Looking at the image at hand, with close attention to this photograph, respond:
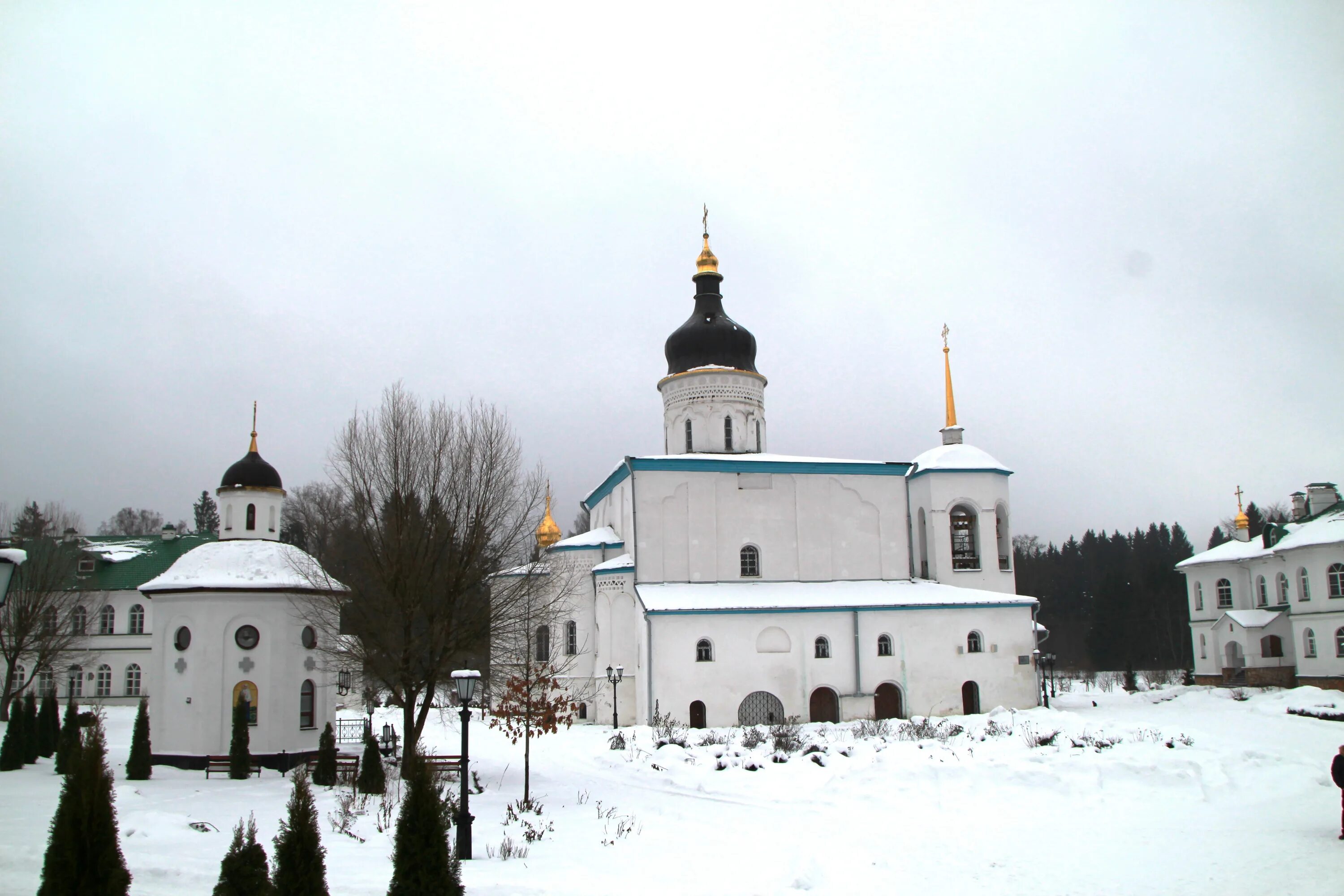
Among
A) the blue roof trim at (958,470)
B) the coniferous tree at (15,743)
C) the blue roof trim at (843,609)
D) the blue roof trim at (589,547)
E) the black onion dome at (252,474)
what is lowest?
the coniferous tree at (15,743)

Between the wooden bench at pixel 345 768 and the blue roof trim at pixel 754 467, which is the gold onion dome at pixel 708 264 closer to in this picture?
the blue roof trim at pixel 754 467

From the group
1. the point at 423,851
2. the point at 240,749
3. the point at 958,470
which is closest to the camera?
the point at 423,851

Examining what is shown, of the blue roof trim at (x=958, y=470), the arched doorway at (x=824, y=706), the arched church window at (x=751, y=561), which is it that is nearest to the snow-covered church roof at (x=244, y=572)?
the arched church window at (x=751, y=561)

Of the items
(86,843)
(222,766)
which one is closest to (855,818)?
(86,843)

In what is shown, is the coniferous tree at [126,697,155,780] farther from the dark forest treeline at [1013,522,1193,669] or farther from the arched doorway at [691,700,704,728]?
the dark forest treeline at [1013,522,1193,669]

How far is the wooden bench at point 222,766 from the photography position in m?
19.6

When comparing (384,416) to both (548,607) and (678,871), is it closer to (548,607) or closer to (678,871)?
(548,607)

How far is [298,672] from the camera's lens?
853 inches

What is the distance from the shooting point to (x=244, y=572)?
21.4 m

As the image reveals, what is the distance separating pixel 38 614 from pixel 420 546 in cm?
1800

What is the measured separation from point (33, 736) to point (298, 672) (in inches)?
249

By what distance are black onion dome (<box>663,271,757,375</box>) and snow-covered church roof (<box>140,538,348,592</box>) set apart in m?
16.0

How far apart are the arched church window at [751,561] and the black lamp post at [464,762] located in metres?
18.0

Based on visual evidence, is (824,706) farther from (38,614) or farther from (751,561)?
(38,614)
